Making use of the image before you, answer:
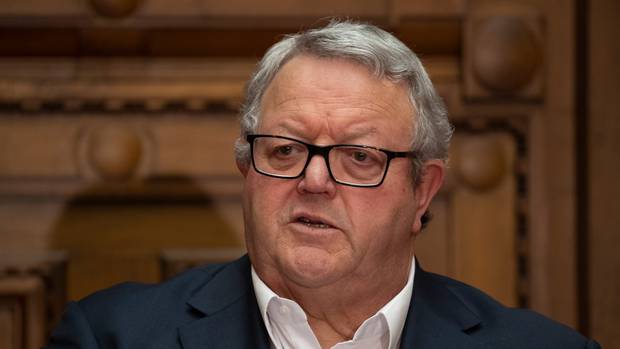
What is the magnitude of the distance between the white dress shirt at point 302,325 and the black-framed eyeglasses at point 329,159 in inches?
6.7

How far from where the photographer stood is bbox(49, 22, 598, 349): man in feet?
5.16

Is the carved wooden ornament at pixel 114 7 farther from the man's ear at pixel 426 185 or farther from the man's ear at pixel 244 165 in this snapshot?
the man's ear at pixel 426 185

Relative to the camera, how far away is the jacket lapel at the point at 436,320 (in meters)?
1.69

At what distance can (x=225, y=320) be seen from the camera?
167 cm

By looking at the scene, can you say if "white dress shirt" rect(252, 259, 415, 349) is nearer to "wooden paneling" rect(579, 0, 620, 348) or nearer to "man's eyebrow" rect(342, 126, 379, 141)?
"man's eyebrow" rect(342, 126, 379, 141)

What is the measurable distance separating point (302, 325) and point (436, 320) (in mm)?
213

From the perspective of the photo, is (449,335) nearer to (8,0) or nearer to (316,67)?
(316,67)

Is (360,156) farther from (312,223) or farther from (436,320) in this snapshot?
(436,320)

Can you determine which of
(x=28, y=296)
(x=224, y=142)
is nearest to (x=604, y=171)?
(x=224, y=142)

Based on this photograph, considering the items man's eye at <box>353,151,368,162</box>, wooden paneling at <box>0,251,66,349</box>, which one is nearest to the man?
man's eye at <box>353,151,368,162</box>

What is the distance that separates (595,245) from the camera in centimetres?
220

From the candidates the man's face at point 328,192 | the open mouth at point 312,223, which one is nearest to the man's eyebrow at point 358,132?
the man's face at point 328,192

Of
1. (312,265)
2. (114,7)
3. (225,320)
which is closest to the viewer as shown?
(312,265)

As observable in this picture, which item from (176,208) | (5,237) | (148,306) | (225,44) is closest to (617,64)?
(225,44)
